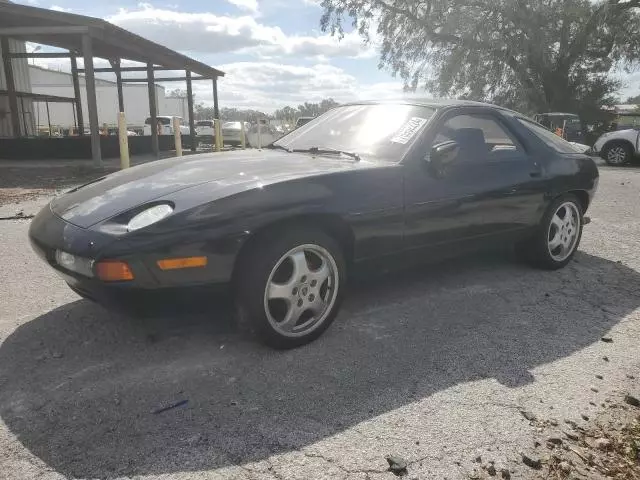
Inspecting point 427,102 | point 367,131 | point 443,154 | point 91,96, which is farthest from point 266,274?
point 91,96

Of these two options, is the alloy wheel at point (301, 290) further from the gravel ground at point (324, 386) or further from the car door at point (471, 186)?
the car door at point (471, 186)

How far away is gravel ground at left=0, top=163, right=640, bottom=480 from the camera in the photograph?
2029mm

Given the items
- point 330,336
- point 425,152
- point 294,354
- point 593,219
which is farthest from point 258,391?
point 593,219

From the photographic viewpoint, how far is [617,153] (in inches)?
617

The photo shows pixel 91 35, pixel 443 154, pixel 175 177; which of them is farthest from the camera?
pixel 91 35

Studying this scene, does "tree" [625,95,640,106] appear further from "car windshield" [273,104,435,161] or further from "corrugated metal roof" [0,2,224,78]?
"car windshield" [273,104,435,161]

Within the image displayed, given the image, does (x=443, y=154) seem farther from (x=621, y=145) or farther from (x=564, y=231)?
(x=621, y=145)

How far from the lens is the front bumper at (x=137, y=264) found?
247cm

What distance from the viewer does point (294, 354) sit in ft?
9.43

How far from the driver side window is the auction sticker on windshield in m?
0.14

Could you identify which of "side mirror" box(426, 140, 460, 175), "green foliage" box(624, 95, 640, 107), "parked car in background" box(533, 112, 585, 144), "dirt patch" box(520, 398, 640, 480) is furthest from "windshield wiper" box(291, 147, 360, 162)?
"green foliage" box(624, 95, 640, 107)

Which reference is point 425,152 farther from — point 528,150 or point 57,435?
point 57,435

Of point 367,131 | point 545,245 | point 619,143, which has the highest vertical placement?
point 367,131

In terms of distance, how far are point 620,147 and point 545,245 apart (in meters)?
13.4
